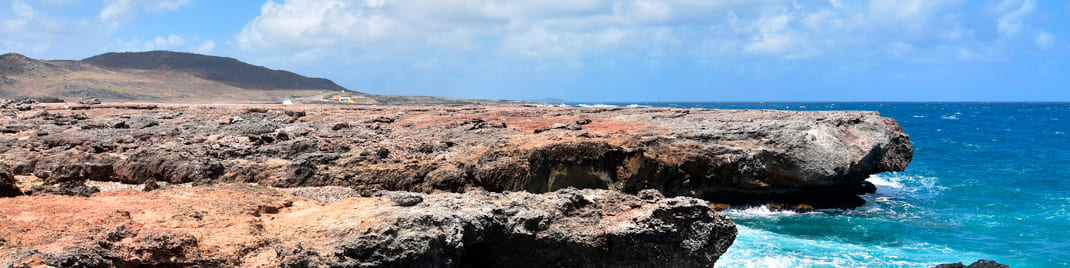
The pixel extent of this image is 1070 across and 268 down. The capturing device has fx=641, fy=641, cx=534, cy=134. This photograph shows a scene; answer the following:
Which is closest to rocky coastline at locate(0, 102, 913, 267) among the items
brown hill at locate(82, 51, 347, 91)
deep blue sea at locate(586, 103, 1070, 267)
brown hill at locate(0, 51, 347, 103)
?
deep blue sea at locate(586, 103, 1070, 267)

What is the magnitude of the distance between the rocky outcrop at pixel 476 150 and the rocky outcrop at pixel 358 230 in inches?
104

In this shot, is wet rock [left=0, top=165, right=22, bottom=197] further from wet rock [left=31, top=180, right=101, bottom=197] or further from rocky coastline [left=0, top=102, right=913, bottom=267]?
wet rock [left=31, top=180, right=101, bottom=197]

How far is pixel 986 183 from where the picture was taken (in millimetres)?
23188

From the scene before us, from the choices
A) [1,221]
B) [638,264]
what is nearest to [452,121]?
[638,264]

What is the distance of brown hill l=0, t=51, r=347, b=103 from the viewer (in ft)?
147

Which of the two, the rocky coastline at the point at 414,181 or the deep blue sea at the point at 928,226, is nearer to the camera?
the rocky coastline at the point at 414,181

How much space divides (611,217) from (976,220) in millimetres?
14480

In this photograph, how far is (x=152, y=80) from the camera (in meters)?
56.8

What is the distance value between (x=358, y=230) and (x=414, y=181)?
5102 mm

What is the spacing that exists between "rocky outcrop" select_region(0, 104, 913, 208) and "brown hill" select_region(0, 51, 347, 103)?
2483 cm

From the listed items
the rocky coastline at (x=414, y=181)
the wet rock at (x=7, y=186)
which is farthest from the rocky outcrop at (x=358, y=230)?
the wet rock at (x=7, y=186)

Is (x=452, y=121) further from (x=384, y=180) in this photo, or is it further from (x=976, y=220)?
(x=976, y=220)

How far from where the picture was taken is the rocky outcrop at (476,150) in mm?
10047

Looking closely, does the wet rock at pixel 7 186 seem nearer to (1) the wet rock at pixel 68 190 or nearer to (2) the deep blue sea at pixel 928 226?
(1) the wet rock at pixel 68 190
